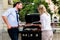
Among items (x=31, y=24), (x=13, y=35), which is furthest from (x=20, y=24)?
(x=13, y=35)

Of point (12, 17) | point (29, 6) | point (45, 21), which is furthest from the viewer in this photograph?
point (29, 6)

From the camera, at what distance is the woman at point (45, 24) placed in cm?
730

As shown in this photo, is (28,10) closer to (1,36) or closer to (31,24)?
(31,24)

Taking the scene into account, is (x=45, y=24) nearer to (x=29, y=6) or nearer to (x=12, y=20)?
(x=29, y=6)

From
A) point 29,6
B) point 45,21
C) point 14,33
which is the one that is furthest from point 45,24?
point 14,33

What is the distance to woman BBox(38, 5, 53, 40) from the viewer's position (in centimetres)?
730

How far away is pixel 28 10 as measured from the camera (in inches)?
311

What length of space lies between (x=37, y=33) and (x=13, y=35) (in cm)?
90

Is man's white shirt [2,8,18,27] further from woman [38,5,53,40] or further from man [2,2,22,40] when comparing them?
woman [38,5,53,40]

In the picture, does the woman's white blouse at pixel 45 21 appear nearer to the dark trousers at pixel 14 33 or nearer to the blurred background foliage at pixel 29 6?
the blurred background foliage at pixel 29 6

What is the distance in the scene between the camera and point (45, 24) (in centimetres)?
735

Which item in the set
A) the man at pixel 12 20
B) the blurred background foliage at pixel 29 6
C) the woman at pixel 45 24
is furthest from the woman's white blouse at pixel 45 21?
the man at pixel 12 20

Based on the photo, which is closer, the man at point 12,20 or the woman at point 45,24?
the man at point 12,20

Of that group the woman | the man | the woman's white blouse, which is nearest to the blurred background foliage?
the woman
